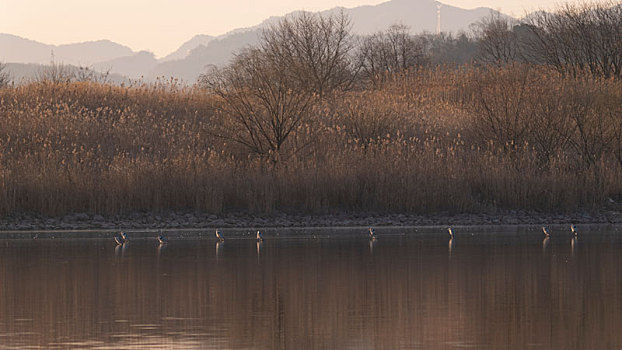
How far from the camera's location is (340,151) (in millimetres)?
32844

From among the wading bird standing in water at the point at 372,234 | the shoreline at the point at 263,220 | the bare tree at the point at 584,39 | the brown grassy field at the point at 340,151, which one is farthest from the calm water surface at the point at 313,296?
the bare tree at the point at 584,39

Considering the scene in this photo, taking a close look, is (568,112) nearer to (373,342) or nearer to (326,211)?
(326,211)

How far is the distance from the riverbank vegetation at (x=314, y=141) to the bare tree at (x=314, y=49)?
11cm

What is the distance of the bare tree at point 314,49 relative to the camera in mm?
48500

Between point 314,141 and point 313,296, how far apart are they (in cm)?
2244

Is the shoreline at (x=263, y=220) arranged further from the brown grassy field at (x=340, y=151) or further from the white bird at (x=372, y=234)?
the white bird at (x=372, y=234)

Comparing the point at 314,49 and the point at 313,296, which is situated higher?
the point at 314,49

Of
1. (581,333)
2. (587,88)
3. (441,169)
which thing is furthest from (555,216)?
(581,333)

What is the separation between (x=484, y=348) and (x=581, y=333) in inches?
52.4

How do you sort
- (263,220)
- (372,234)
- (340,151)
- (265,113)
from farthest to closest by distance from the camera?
(265,113)
(340,151)
(263,220)
(372,234)

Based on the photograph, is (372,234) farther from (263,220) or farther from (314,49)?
(314,49)

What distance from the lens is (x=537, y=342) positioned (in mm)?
9305

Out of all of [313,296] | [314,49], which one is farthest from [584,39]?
[313,296]

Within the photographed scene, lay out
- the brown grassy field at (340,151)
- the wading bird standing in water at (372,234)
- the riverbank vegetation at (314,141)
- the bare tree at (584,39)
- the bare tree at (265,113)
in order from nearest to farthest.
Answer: the wading bird standing in water at (372,234) → the brown grassy field at (340,151) → the riverbank vegetation at (314,141) → the bare tree at (265,113) → the bare tree at (584,39)
